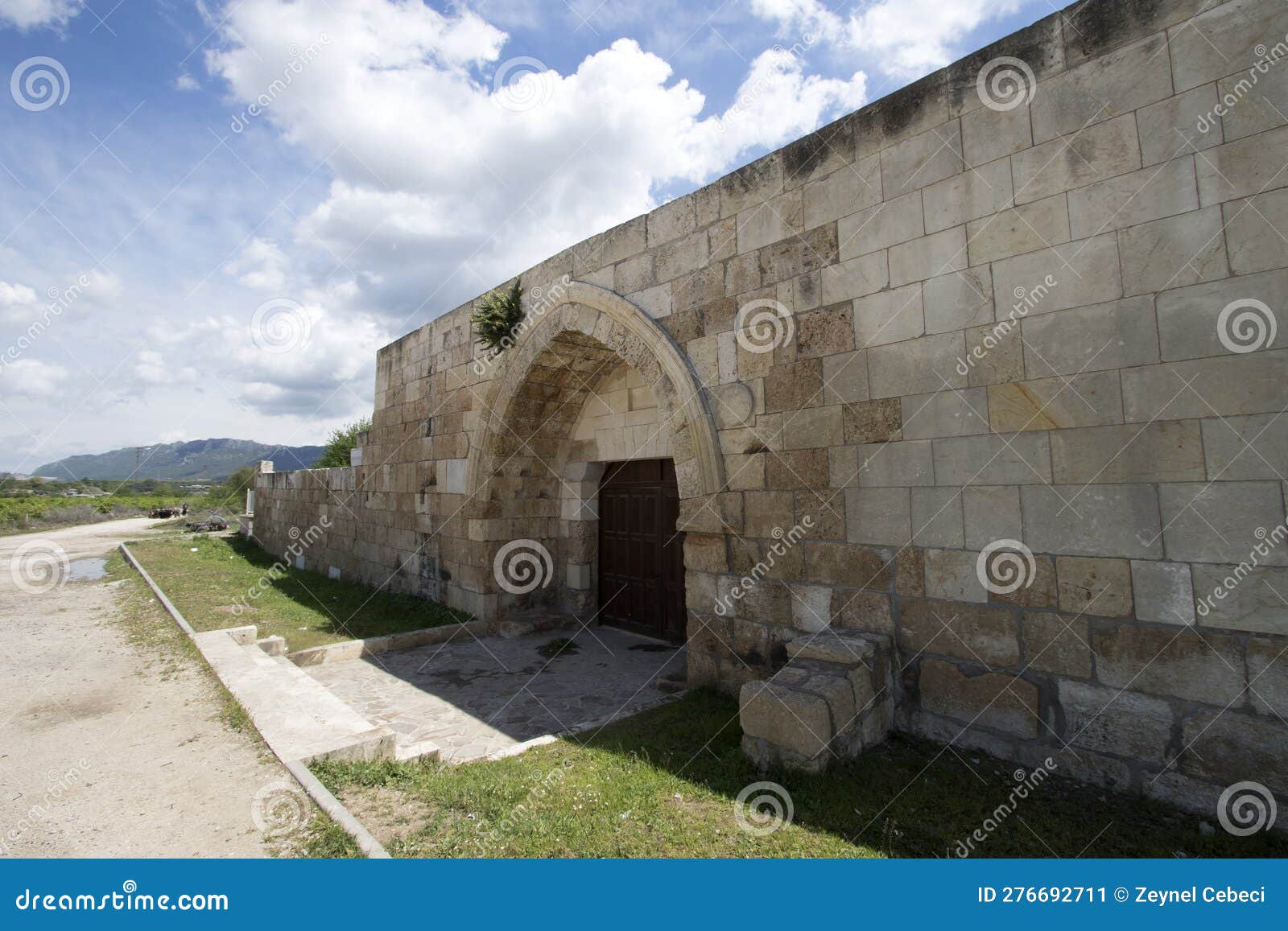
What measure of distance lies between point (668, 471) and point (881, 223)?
344 centimetres

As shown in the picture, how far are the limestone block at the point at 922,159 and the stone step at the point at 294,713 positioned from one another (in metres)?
4.57

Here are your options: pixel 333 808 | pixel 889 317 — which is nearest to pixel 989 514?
pixel 889 317

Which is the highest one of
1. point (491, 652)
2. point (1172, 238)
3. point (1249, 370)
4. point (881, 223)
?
point (881, 223)

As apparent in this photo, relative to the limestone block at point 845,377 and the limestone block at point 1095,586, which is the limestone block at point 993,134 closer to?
the limestone block at point 845,377

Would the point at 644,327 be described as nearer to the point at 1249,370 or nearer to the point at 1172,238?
the point at 1172,238

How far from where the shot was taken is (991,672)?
3232 mm

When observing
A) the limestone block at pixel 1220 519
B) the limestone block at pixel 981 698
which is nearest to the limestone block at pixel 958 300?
the limestone block at pixel 1220 519

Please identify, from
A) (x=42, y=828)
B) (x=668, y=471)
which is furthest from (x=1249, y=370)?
(x=42, y=828)

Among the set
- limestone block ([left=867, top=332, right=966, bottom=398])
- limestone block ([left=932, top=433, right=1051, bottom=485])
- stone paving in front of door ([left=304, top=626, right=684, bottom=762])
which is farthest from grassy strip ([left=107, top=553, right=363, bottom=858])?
limestone block ([left=867, top=332, right=966, bottom=398])

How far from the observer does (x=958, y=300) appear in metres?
3.41

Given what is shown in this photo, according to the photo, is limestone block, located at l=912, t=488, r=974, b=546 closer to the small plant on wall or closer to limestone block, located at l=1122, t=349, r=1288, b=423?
limestone block, located at l=1122, t=349, r=1288, b=423

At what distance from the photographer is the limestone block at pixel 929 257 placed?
3.43 meters

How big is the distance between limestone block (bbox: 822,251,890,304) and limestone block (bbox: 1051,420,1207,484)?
1.36m

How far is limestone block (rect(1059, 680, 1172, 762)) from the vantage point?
2.73 meters
